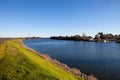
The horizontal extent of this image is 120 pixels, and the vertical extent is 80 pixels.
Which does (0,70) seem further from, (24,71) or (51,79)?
(51,79)

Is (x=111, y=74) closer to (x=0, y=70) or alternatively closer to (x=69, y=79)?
(x=69, y=79)

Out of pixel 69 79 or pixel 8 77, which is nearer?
pixel 8 77

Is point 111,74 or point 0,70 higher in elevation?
point 0,70

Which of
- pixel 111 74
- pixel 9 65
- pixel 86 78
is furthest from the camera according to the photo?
pixel 111 74

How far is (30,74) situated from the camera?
21641 millimetres

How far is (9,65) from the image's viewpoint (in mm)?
26109

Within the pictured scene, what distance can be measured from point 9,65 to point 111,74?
1984 centimetres

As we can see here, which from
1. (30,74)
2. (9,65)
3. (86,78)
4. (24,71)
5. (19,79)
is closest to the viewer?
(19,79)

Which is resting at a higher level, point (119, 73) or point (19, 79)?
point (19, 79)

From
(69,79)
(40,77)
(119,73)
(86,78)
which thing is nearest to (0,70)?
(40,77)

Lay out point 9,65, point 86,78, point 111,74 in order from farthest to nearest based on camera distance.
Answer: point 111,74 → point 86,78 → point 9,65

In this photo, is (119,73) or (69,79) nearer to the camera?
(69,79)

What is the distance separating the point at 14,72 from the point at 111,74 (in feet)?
64.0

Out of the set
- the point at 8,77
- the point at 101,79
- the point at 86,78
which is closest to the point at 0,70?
the point at 8,77
